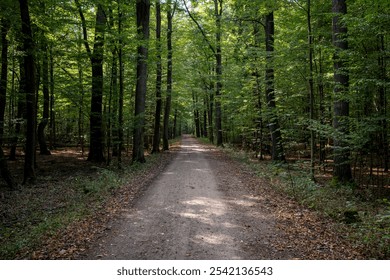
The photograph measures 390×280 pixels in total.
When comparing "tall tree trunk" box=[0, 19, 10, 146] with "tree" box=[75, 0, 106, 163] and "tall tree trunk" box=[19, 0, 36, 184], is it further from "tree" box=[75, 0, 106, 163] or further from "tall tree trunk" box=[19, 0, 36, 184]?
"tree" box=[75, 0, 106, 163]

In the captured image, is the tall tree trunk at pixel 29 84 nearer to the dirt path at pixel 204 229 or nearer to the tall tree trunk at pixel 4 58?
the tall tree trunk at pixel 4 58

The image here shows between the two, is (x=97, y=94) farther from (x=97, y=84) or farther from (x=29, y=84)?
(x=29, y=84)

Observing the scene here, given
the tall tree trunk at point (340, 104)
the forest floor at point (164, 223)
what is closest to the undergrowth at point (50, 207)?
the forest floor at point (164, 223)

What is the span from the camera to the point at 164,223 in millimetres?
6508

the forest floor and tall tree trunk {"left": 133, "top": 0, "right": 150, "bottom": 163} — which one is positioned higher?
tall tree trunk {"left": 133, "top": 0, "right": 150, "bottom": 163}

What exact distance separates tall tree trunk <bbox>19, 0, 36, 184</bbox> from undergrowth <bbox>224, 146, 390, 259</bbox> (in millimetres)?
9899

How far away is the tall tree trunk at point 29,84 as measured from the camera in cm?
1032

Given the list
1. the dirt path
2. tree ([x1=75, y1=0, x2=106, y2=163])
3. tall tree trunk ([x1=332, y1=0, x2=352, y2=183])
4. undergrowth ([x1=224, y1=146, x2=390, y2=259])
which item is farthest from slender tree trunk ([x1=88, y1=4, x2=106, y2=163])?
tall tree trunk ([x1=332, y1=0, x2=352, y2=183])

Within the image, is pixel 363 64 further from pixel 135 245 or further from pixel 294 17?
pixel 135 245

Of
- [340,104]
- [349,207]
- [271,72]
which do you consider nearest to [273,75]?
[271,72]

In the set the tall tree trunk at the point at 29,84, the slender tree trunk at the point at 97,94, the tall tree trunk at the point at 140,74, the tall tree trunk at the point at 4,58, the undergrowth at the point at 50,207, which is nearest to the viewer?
the undergrowth at the point at 50,207

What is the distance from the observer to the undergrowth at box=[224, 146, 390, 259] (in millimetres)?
5133

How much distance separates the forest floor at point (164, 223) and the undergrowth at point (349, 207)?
273mm

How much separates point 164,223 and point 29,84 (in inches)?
332
